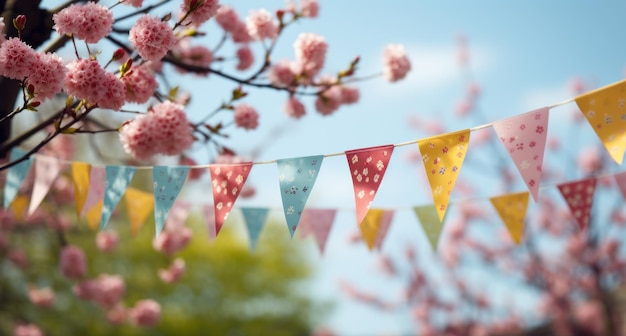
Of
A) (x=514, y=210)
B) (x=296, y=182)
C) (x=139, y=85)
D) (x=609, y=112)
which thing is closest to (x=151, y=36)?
(x=139, y=85)

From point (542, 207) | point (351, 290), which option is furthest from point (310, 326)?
point (542, 207)

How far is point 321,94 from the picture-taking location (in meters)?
3.86

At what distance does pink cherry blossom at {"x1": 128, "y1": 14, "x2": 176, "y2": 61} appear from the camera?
2.53m

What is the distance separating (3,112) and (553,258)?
32.2 ft

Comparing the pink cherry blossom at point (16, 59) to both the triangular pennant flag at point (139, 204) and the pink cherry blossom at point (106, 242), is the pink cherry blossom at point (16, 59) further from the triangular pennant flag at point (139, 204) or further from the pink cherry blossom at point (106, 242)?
the pink cherry blossom at point (106, 242)

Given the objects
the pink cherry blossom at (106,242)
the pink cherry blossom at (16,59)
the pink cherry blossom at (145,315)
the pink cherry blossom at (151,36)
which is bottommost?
the pink cherry blossom at (145,315)

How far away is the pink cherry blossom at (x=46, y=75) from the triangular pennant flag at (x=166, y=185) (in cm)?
106

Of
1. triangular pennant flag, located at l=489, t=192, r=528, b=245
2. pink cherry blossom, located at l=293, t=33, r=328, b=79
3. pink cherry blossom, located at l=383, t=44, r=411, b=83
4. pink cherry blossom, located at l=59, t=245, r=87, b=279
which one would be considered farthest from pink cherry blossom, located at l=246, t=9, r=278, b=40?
pink cherry blossom, located at l=59, t=245, r=87, b=279

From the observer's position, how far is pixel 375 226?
471 centimetres

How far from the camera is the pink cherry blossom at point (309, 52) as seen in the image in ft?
12.3

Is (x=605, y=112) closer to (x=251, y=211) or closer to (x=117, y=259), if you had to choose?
(x=251, y=211)

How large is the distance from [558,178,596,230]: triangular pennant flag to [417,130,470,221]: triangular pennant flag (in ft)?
5.14

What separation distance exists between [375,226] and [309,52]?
5.20ft

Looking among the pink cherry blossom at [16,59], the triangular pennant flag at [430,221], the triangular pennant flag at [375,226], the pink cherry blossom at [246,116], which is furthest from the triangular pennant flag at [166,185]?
the triangular pennant flag at [430,221]
